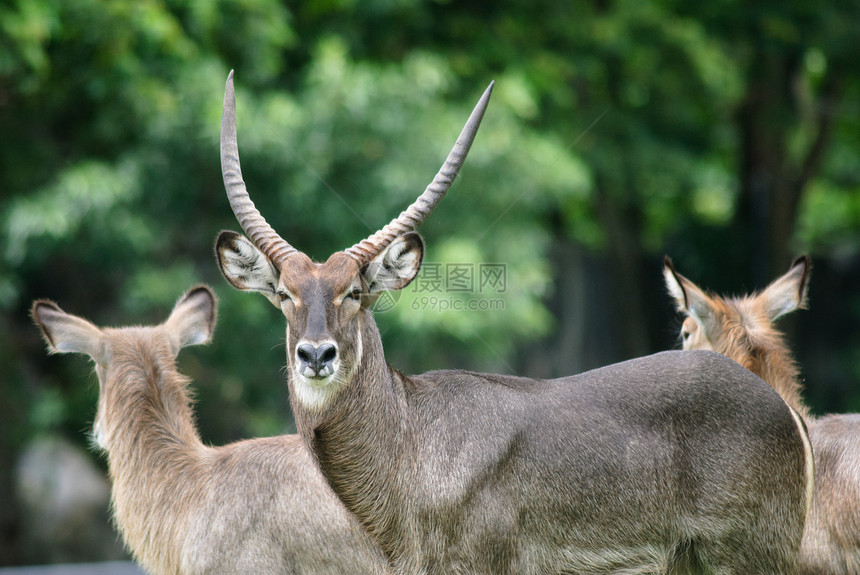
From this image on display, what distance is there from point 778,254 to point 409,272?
1361cm

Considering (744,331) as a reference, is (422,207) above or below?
above

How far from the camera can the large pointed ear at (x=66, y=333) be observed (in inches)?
252

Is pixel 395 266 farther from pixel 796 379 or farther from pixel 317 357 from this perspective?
pixel 796 379

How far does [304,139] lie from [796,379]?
6211 mm

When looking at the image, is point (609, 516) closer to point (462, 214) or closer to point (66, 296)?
point (462, 214)

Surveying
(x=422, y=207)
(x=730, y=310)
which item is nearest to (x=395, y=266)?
(x=422, y=207)

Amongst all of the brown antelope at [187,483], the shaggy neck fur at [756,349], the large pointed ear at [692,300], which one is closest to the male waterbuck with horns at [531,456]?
the brown antelope at [187,483]

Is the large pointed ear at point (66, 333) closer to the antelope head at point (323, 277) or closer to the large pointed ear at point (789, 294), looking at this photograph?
the antelope head at point (323, 277)

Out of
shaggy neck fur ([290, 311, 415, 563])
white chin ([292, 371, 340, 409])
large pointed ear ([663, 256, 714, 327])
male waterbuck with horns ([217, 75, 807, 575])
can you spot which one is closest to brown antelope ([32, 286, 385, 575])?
shaggy neck fur ([290, 311, 415, 563])

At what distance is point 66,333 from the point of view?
21.1 ft

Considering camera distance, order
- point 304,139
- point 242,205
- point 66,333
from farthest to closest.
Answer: point 304,139, point 66,333, point 242,205

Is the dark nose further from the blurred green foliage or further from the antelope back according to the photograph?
the blurred green foliage

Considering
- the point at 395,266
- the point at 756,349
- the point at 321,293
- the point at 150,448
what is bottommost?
the point at 150,448

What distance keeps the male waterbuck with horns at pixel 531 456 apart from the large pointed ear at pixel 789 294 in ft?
6.10
